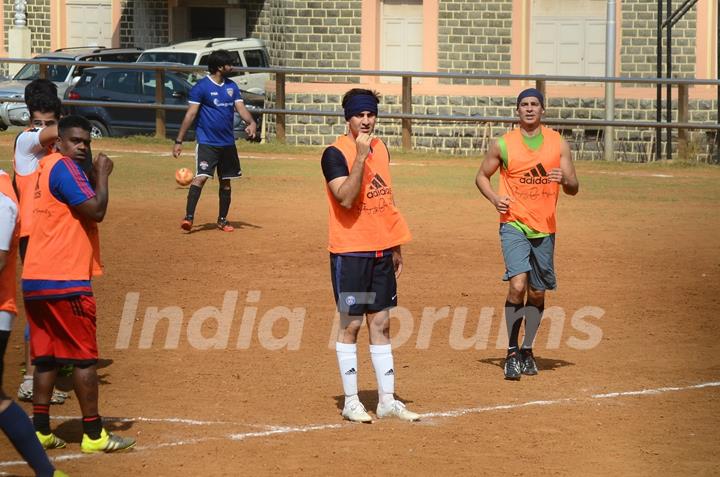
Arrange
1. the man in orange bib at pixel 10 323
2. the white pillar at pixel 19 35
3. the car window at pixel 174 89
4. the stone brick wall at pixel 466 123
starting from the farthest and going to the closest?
the white pillar at pixel 19 35, the stone brick wall at pixel 466 123, the car window at pixel 174 89, the man in orange bib at pixel 10 323

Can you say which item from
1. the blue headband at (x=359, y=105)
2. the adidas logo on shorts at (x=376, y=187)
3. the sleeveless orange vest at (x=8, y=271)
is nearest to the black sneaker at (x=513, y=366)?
the adidas logo on shorts at (x=376, y=187)

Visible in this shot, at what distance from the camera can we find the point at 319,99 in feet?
96.2

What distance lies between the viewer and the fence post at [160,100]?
24969 mm

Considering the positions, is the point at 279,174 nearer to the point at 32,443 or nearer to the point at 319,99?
the point at 319,99

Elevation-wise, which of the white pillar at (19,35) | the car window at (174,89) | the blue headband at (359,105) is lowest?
the blue headband at (359,105)

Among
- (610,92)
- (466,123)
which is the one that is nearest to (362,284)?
(610,92)

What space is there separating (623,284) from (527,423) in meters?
4.92

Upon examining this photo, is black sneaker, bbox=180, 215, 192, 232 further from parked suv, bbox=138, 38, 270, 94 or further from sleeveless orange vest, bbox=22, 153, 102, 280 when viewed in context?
parked suv, bbox=138, 38, 270, 94

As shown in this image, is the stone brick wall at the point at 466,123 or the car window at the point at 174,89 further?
the stone brick wall at the point at 466,123

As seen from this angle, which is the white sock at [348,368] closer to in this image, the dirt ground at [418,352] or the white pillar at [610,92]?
the dirt ground at [418,352]

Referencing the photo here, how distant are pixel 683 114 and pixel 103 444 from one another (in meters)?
17.3

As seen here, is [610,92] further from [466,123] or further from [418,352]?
[418,352]

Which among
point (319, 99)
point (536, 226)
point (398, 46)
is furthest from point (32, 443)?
point (398, 46)

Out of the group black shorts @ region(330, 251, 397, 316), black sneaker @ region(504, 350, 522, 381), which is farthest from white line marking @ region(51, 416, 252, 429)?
black sneaker @ region(504, 350, 522, 381)
